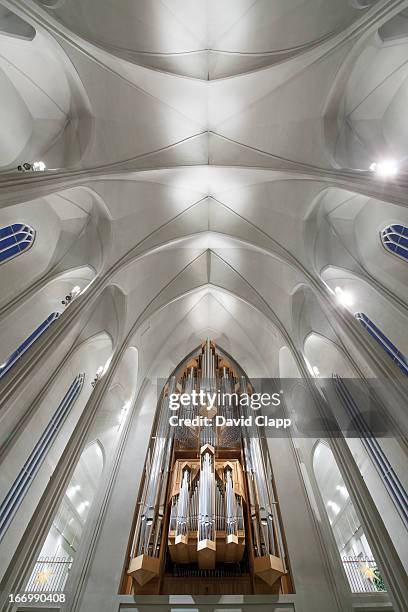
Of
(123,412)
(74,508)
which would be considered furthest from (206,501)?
(74,508)

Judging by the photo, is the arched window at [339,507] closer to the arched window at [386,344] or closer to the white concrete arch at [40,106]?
the arched window at [386,344]

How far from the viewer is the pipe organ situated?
596 centimetres

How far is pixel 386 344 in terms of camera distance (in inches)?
308

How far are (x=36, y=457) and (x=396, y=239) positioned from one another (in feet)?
36.5

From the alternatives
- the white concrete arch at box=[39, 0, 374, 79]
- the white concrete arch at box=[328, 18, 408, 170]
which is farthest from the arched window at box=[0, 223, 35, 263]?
the white concrete arch at box=[328, 18, 408, 170]

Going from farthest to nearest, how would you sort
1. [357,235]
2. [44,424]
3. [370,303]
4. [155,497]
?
[357,235]
[370,303]
[44,424]
[155,497]

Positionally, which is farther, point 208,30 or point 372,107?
point 208,30

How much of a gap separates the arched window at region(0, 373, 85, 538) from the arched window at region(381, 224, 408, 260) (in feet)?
33.5

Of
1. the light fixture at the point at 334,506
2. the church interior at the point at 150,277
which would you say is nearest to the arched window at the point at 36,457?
the church interior at the point at 150,277

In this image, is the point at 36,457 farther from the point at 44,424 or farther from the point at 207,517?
the point at 207,517

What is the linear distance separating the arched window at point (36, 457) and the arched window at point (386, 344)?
8.79 m

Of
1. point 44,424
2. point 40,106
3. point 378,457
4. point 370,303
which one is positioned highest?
point 40,106

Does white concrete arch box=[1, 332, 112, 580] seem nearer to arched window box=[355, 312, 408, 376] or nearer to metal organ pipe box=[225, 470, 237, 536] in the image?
metal organ pipe box=[225, 470, 237, 536]

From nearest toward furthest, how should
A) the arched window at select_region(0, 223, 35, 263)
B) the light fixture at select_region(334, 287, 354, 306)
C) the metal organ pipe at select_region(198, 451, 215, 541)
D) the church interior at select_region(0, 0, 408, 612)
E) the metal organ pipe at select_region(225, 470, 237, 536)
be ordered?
the church interior at select_region(0, 0, 408, 612) < the metal organ pipe at select_region(198, 451, 215, 541) < the metal organ pipe at select_region(225, 470, 237, 536) < the arched window at select_region(0, 223, 35, 263) < the light fixture at select_region(334, 287, 354, 306)
